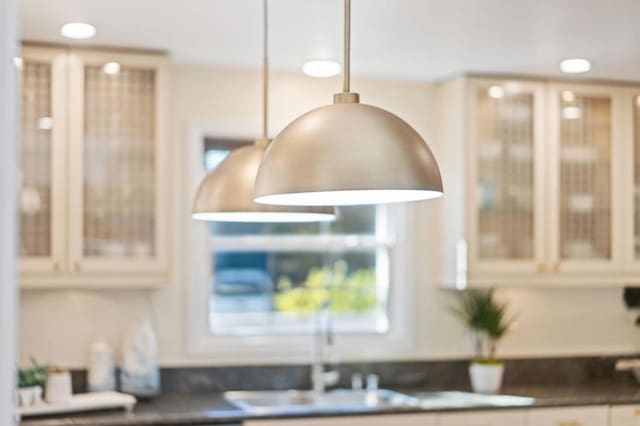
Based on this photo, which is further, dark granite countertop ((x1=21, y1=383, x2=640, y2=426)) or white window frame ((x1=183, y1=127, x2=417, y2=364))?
white window frame ((x1=183, y1=127, x2=417, y2=364))

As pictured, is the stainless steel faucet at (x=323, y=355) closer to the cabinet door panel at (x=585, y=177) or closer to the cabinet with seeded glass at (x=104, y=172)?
the cabinet with seeded glass at (x=104, y=172)

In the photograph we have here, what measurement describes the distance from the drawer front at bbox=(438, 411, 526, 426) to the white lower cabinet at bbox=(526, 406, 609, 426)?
0.06 m

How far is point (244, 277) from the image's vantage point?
15.4ft

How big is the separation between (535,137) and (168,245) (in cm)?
183

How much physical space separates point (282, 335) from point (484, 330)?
0.98 m

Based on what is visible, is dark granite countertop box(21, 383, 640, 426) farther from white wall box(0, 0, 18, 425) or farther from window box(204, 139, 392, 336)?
white wall box(0, 0, 18, 425)

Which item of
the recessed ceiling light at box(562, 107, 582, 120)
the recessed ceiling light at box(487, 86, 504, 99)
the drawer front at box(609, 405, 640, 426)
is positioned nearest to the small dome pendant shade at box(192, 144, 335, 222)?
the recessed ceiling light at box(487, 86, 504, 99)

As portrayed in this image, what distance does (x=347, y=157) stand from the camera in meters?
1.72

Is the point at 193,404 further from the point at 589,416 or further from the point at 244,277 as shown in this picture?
the point at 589,416

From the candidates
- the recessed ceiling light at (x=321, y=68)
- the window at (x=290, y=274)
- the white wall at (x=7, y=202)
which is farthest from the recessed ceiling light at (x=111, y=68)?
the white wall at (x=7, y=202)

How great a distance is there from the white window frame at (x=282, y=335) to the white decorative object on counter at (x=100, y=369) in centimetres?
40

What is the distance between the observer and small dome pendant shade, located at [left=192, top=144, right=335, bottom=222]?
2451mm

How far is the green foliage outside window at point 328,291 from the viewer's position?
471 cm

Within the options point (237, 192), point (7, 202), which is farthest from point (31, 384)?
point (7, 202)
